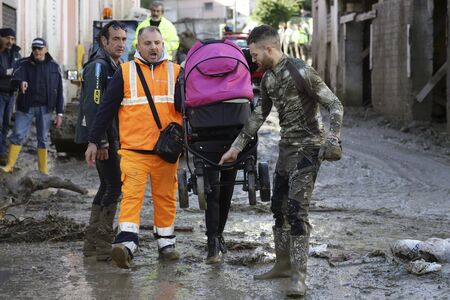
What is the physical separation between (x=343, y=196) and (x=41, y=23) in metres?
9.78

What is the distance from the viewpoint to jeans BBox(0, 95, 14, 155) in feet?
39.9

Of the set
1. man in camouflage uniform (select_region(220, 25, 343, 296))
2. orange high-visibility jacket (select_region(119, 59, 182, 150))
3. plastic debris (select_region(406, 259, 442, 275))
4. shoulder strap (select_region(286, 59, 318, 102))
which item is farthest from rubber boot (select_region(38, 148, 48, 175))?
plastic debris (select_region(406, 259, 442, 275))

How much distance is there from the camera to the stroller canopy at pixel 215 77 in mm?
6066

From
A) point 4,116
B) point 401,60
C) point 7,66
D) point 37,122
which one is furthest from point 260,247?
point 401,60

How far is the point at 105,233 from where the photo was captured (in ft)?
22.3

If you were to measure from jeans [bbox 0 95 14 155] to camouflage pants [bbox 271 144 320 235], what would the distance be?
7.32 m

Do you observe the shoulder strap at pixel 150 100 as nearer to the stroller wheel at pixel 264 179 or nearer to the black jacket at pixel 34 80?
the stroller wheel at pixel 264 179

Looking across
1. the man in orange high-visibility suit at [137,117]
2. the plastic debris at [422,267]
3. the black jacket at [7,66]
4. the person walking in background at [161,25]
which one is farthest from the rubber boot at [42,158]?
the plastic debris at [422,267]

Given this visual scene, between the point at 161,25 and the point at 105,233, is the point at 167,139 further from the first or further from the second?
the point at 161,25

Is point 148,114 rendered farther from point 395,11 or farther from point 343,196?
point 395,11

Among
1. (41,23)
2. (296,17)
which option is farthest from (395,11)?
(296,17)

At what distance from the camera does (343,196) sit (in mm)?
10320

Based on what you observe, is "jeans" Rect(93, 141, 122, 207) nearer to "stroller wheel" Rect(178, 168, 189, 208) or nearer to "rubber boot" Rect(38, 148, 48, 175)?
"stroller wheel" Rect(178, 168, 189, 208)

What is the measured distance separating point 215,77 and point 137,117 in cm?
67
